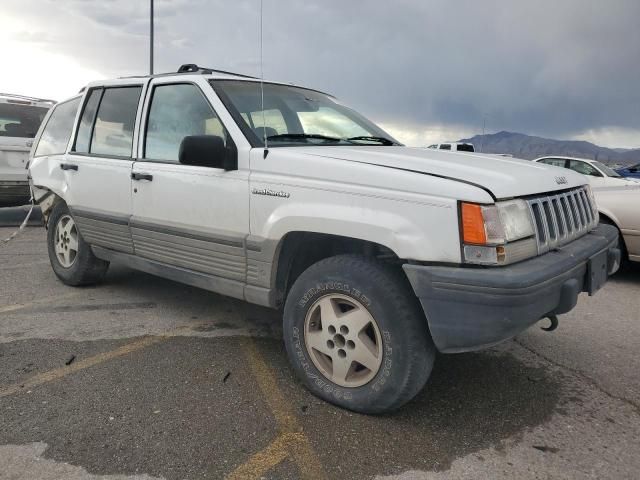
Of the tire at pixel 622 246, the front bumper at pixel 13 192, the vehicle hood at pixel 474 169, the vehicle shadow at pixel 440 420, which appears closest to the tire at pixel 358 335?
the vehicle shadow at pixel 440 420

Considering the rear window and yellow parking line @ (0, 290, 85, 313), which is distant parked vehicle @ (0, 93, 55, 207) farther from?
yellow parking line @ (0, 290, 85, 313)

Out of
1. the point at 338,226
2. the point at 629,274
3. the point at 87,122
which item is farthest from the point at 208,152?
the point at 629,274

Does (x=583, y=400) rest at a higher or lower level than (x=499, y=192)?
lower

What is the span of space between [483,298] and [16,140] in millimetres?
8376

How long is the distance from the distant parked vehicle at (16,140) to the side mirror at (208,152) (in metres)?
6.49

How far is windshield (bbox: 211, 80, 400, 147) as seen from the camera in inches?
132

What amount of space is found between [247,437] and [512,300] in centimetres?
138

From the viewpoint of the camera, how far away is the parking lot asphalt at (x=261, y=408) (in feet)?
7.70

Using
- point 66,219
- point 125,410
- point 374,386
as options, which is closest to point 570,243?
point 374,386

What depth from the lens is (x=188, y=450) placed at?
241 centimetres

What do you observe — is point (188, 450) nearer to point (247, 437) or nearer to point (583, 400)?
point (247, 437)

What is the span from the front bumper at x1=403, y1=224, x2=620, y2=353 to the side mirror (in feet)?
4.32

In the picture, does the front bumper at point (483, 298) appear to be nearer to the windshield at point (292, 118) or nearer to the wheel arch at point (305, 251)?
the wheel arch at point (305, 251)

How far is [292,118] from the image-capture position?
3.70m
